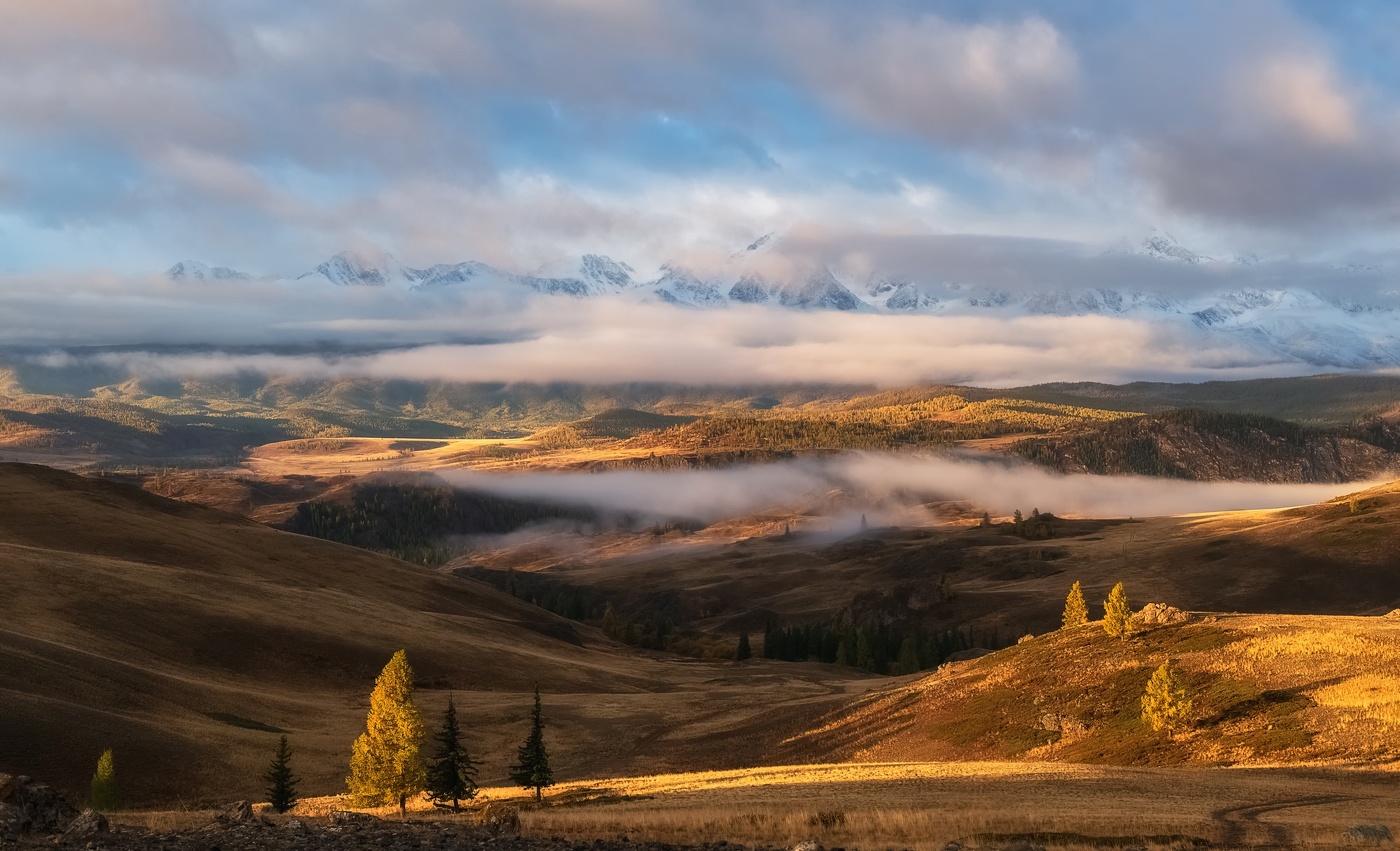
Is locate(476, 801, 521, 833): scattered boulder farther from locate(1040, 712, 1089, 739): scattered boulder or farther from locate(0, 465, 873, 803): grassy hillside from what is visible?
locate(1040, 712, 1089, 739): scattered boulder

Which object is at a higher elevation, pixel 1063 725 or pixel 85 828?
pixel 85 828

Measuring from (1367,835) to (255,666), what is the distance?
105 meters

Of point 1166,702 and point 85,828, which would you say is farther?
point 1166,702

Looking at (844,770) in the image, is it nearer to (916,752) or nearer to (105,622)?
(916,752)

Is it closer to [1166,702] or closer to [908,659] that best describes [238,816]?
[1166,702]

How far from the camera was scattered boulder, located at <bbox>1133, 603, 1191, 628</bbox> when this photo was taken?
3529 inches

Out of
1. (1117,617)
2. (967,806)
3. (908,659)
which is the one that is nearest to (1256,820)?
(967,806)

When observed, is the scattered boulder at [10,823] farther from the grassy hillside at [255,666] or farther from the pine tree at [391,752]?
the grassy hillside at [255,666]

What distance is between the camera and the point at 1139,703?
237ft

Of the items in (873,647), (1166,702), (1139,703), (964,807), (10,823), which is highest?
(10,823)

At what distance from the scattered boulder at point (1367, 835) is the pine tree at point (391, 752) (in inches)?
1670

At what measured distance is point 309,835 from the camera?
1154 inches

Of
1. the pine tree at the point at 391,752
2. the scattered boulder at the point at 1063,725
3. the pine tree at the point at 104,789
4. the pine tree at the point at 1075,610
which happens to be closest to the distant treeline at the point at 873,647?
the pine tree at the point at 1075,610

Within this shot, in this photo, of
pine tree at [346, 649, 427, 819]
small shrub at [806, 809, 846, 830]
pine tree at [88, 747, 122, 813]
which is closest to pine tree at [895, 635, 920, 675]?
pine tree at [346, 649, 427, 819]
